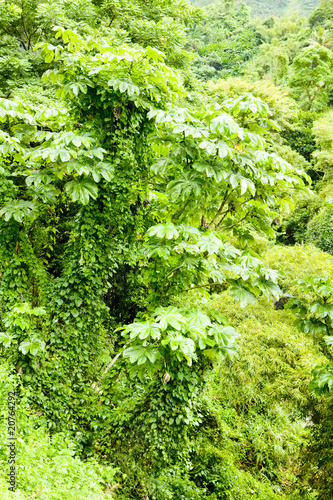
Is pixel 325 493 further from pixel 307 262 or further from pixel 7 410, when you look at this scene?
pixel 307 262

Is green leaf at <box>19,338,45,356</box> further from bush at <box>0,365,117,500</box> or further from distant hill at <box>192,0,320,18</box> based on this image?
distant hill at <box>192,0,320,18</box>

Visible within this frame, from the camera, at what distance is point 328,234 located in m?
11.4

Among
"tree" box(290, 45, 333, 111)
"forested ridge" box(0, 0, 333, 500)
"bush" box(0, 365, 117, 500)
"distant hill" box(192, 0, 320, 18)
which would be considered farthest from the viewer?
"distant hill" box(192, 0, 320, 18)

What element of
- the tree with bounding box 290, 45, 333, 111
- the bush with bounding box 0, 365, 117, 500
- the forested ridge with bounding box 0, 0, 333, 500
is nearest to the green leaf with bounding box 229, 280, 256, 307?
the forested ridge with bounding box 0, 0, 333, 500

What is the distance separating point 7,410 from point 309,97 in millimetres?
20519

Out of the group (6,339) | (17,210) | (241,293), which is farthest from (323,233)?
(6,339)

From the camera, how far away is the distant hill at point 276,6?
185 ft

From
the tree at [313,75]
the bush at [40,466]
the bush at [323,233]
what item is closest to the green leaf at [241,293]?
the bush at [40,466]

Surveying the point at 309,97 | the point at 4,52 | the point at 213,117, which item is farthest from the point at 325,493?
the point at 309,97

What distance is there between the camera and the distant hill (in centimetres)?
5650

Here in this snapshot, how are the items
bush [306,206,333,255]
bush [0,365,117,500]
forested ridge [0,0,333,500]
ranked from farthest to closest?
bush [306,206,333,255] → forested ridge [0,0,333,500] → bush [0,365,117,500]

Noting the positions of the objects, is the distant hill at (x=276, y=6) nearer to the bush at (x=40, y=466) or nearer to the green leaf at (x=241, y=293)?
the green leaf at (x=241, y=293)

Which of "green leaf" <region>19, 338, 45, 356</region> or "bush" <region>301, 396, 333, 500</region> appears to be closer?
"green leaf" <region>19, 338, 45, 356</region>

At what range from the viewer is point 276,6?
64.1 meters
